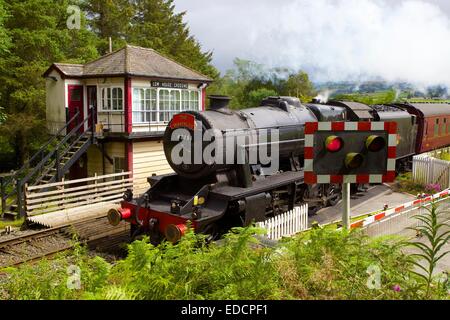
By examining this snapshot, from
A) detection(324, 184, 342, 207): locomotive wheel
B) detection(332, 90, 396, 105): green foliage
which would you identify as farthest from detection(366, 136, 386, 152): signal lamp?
detection(332, 90, 396, 105): green foliage

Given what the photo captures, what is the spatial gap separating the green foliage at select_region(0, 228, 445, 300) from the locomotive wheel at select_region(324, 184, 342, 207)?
802 centimetres

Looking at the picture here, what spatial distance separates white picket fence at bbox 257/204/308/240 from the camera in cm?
923

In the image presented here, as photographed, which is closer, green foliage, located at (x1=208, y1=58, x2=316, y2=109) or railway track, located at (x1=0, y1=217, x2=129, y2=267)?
railway track, located at (x1=0, y1=217, x2=129, y2=267)

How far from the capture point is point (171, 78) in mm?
17297

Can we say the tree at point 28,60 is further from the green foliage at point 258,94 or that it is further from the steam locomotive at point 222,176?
the green foliage at point 258,94

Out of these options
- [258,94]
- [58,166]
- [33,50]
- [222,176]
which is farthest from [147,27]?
[222,176]

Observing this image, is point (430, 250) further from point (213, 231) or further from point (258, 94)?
point (258, 94)

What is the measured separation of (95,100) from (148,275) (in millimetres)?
14446

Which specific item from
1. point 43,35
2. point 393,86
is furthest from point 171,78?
point 393,86

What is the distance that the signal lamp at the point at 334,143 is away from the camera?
444 cm

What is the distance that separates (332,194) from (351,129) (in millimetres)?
8547

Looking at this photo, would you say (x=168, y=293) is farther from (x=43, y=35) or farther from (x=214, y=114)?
(x=43, y=35)

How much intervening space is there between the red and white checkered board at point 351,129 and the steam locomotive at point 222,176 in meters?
3.45

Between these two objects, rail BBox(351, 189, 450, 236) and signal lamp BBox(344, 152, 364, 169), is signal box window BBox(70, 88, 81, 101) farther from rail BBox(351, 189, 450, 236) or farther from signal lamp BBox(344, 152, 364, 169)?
signal lamp BBox(344, 152, 364, 169)
